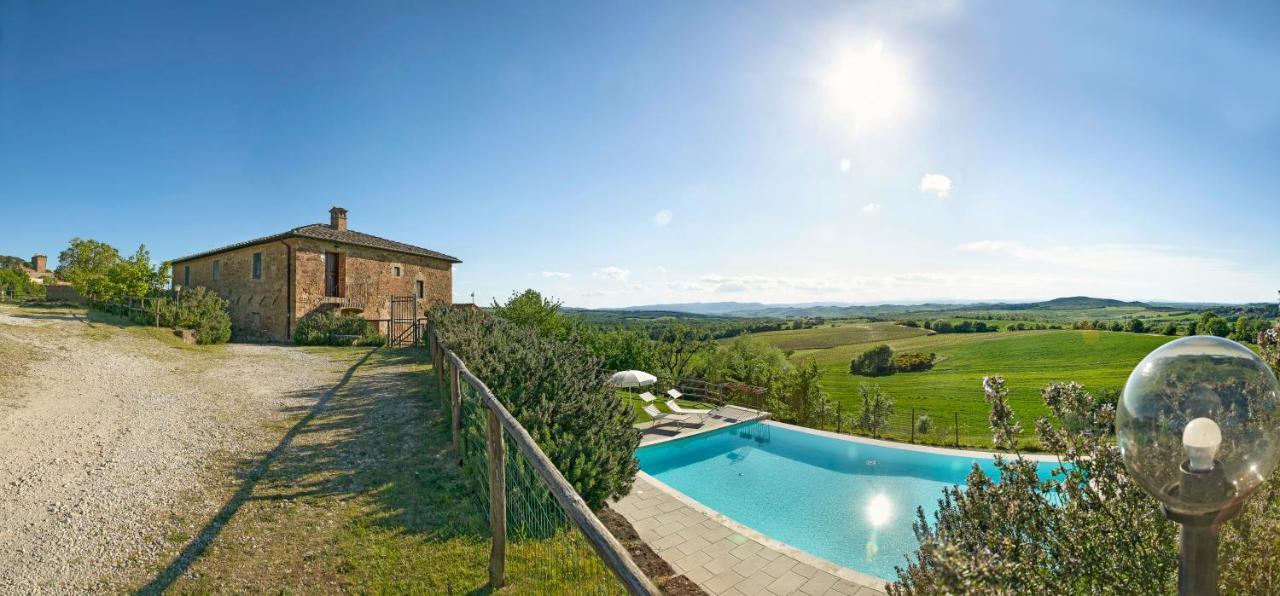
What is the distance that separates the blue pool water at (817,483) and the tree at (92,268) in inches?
878

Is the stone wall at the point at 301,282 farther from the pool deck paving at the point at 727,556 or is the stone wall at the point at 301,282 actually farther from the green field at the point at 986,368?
the green field at the point at 986,368

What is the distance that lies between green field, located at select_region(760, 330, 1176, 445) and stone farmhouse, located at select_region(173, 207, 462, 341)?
24379mm

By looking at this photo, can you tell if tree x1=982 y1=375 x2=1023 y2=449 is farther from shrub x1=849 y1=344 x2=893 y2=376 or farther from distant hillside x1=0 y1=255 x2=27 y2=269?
distant hillside x1=0 y1=255 x2=27 y2=269

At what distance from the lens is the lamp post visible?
130cm

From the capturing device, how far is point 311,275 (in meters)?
19.5

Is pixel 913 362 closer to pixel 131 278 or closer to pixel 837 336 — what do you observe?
pixel 837 336

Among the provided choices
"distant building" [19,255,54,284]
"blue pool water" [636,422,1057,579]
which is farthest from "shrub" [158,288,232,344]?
"distant building" [19,255,54,284]

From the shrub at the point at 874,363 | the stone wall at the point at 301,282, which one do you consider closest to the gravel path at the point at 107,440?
the stone wall at the point at 301,282

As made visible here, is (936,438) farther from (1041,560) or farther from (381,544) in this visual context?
(381,544)

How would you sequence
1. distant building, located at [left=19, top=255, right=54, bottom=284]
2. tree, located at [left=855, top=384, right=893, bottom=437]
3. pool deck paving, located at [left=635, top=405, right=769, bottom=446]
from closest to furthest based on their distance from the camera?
pool deck paving, located at [left=635, top=405, right=769, bottom=446]
tree, located at [left=855, top=384, right=893, bottom=437]
distant building, located at [left=19, top=255, right=54, bottom=284]

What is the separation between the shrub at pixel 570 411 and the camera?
5137 mm

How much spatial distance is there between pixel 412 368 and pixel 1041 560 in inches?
505

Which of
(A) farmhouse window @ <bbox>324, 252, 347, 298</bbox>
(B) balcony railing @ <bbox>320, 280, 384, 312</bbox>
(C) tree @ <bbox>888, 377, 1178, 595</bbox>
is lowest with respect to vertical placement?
(C) tree @ <bbox>888, 377, 1178, 595</bbox>

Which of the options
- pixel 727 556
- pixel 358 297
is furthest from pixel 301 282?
pixel 727 556
